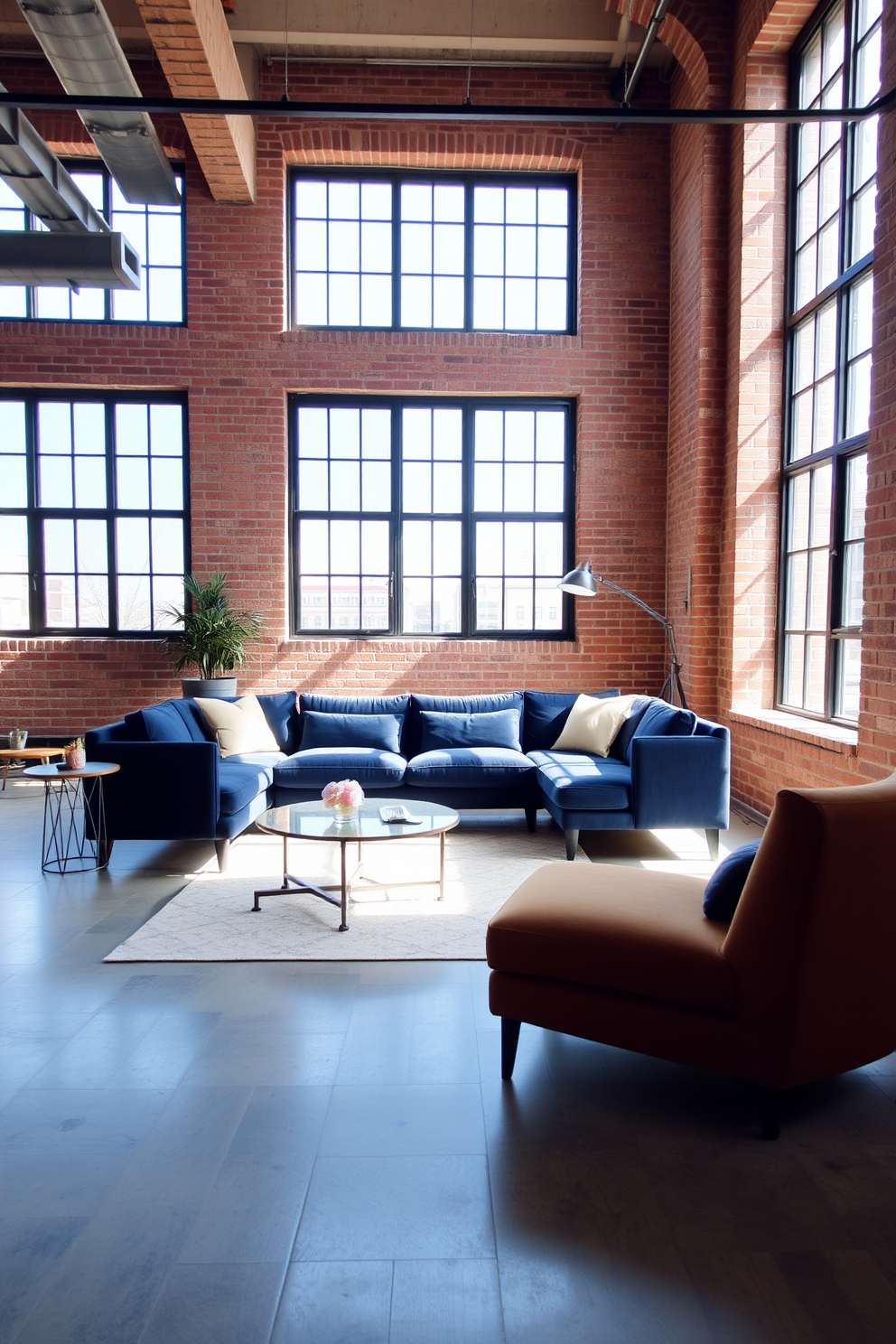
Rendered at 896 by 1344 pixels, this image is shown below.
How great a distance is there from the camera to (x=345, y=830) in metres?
3.95

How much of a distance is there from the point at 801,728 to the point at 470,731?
215cm

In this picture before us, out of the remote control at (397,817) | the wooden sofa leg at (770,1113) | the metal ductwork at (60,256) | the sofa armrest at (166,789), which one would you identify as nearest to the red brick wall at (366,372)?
the metal ductwork at (60,256)

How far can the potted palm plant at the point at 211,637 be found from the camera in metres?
6.94

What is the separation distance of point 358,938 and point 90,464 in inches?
215

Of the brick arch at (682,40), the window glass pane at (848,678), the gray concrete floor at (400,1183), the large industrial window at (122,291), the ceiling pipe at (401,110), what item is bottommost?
the gray concrete floor at (400,1183)

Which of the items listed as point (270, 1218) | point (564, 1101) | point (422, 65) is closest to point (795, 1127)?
point (564, 1101)

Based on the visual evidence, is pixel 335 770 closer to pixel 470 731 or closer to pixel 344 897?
pixel 470 731

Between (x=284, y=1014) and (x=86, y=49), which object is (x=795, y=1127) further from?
(x=86, y=49)

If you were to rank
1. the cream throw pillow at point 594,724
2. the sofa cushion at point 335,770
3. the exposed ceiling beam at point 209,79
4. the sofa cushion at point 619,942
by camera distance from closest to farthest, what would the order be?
the sofa cushion at point 619,942 < the exposed ceiling beam at point 209,79 < the sofa cushion at point 335,770 < the cream throw pillow at point 594,724

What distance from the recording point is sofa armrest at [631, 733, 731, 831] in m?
4.87

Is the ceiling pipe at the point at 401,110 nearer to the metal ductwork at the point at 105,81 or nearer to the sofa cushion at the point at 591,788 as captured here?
the metal ductwork at the point at 105,81

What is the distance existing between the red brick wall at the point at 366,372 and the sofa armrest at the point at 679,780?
263 centimetres

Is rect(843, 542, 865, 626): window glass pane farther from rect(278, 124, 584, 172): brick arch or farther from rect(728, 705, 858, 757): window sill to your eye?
rect(278, 124, 584, 172): brick arch

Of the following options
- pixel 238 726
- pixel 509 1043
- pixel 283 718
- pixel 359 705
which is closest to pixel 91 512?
pixel 283 718
